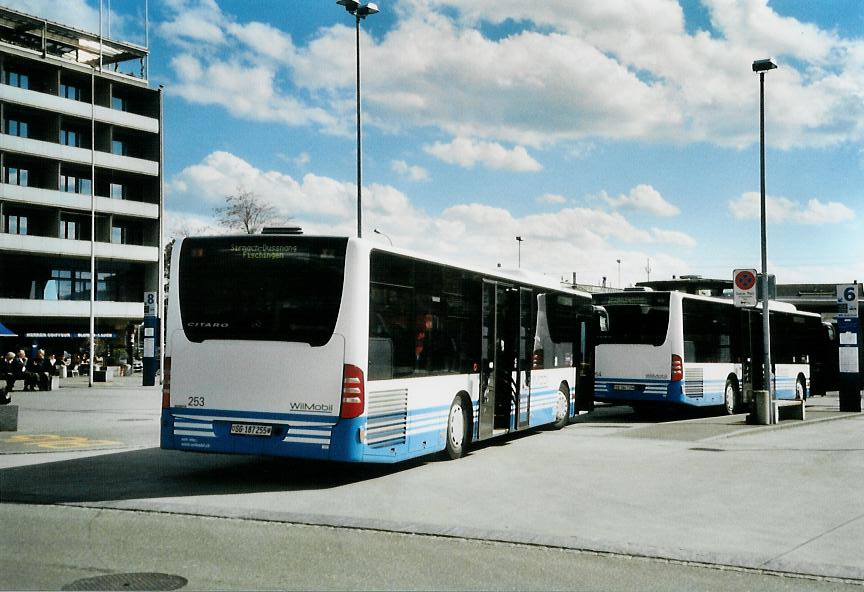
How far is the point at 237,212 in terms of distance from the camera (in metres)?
51.8

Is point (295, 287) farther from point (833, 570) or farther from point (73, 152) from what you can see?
point (73, 152)

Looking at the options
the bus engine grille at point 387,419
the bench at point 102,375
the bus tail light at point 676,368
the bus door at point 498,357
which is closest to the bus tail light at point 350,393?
the bus engine grille at point 387,419

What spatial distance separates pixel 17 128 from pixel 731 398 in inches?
1982

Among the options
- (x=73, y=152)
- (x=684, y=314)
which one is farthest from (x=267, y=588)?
(x=73, y=152)

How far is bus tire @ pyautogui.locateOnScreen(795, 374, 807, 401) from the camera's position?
93.9 feet

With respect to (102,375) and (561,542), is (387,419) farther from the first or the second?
(102,375)

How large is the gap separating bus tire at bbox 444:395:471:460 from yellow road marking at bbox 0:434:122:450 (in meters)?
5.85

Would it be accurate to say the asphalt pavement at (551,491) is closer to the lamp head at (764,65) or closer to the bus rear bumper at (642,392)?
the bus rear bumper at (642,392)

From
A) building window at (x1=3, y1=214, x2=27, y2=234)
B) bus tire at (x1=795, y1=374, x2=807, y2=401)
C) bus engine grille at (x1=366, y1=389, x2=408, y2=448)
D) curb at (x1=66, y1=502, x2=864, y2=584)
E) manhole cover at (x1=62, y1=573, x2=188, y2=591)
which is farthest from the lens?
building window at (x1=3, y1=214, x2=27, y2=234)

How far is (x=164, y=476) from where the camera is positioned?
11797mm

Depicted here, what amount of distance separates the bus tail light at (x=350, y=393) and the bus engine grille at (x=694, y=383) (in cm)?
1299

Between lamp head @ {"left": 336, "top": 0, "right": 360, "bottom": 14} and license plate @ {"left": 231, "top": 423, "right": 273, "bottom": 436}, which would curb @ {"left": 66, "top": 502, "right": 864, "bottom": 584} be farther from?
lamp head @ {"left": 336, "top": 0, "right": 360, "bottom": 14}

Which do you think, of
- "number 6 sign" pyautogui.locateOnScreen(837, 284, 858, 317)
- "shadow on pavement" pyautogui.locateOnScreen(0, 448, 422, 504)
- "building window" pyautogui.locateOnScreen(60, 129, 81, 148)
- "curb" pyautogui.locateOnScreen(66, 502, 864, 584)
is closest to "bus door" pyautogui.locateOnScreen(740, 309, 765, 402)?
"number 6 sign" pyautogui.locateOnScreen(837, 284, 858, 317)

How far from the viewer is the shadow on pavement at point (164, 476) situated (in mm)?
10305
